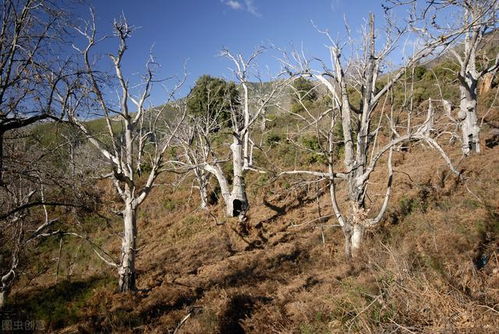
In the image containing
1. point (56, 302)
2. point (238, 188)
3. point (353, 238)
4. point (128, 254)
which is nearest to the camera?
point (128, 254)

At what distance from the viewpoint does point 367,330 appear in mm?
4238

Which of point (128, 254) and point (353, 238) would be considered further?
point (353, 238)

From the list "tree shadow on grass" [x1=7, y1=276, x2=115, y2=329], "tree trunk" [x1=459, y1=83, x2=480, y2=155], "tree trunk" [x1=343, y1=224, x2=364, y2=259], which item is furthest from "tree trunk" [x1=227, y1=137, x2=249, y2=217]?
"tree trunk" [x1=459, y1=83, x2=480, y2=155]

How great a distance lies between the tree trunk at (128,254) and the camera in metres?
8.66

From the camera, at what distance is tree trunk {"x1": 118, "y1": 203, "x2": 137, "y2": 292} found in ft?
28.4

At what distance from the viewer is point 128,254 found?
8.64 meters

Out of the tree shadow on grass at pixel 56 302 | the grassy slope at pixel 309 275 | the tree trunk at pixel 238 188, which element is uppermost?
the tree trunk at pixel 238 188

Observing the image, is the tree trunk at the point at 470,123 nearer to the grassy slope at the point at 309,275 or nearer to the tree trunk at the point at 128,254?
the grassy slope at the point at 309,275

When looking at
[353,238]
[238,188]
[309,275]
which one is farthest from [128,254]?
[238,188]

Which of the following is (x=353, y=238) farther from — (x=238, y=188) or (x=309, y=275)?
(x=238, y=188)

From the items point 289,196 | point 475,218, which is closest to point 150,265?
point 289,196

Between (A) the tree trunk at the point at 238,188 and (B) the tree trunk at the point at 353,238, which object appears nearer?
(B) the tree trunk at the point at 353,238

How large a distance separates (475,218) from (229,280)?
7.15m

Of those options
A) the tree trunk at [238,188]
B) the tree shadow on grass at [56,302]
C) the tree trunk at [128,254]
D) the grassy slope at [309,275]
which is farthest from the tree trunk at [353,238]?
the tree trunk at [238,188]
